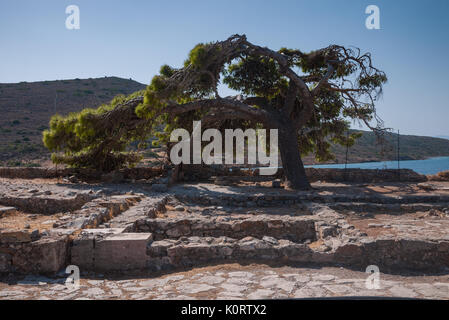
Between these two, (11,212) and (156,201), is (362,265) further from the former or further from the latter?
(11,212)

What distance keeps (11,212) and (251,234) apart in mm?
6060

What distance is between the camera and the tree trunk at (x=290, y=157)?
38.6 feet

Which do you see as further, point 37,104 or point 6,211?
point 37,104

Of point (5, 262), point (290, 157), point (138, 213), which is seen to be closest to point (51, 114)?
point (290, 157)

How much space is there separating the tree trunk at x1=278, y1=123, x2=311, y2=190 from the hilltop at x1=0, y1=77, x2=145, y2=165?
780 inches

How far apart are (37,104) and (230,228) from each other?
42169mm

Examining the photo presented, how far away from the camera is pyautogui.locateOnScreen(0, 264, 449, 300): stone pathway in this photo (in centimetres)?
358

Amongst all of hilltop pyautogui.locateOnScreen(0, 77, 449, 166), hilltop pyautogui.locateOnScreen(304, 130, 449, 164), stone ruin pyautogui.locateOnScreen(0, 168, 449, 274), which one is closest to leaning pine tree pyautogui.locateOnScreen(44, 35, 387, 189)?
stone ruin pyautogui.locateOnScreen(0, 168, 449, 274)

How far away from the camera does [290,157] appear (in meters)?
12.0

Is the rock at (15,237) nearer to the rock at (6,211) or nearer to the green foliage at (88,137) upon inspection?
the rock at (6,211)

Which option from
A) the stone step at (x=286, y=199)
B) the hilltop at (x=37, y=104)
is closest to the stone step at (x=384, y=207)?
the stone step at (x=286, y=199)

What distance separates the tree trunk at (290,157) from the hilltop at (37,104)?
19823 mm

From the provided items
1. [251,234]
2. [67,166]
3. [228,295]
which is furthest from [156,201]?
[67,166]

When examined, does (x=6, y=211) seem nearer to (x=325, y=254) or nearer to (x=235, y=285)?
(x=235, y=285)
